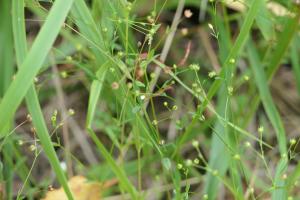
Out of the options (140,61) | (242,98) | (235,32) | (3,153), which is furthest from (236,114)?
(3,153)

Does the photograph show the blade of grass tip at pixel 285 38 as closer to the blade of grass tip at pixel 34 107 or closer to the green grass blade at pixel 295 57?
the green grass blade at pixel 295 57

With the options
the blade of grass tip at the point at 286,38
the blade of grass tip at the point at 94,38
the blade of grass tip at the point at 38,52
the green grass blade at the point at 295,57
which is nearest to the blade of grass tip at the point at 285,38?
the blade of grass tip at the point at 286,38

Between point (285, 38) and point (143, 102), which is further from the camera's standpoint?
point (285, 38)

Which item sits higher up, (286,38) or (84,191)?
Result: (286,38)

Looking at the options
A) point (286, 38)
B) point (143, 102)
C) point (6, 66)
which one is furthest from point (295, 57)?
point (6, 66)

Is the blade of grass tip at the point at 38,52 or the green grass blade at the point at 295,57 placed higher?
the blade of grass tip at the point at 38,52

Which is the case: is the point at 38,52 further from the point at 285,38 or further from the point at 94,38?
the point at 285,38

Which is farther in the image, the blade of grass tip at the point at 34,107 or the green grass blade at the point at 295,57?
the green grass blade at the point at 295,57
